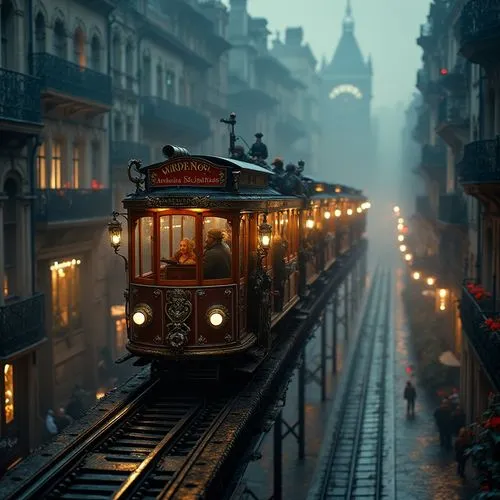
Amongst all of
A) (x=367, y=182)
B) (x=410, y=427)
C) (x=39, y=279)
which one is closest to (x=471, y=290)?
(x=410, y=427)

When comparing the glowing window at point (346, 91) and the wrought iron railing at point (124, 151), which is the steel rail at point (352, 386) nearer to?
the wrought iron railing at point (124, 151)

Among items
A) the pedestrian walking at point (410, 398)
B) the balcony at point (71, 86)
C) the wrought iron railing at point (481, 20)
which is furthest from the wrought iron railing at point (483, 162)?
the balcony at point (71, 86)

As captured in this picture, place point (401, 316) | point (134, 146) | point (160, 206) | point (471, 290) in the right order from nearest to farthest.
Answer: point (160, 206), point (471, 290), point (134, 146), point (401, 316)

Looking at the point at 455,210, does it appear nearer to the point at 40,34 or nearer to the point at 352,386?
the point at 352,386

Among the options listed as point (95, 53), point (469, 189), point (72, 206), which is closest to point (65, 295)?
point (72, 206)

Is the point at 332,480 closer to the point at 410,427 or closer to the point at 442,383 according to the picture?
the point at 410,427

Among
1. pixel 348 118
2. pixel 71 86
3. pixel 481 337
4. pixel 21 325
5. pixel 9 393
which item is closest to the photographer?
pixel 21 325

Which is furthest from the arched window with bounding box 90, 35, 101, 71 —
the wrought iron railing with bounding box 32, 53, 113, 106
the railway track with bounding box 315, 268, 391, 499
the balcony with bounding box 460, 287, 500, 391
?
the railway track with bounding box 315, 268, 391, 499
